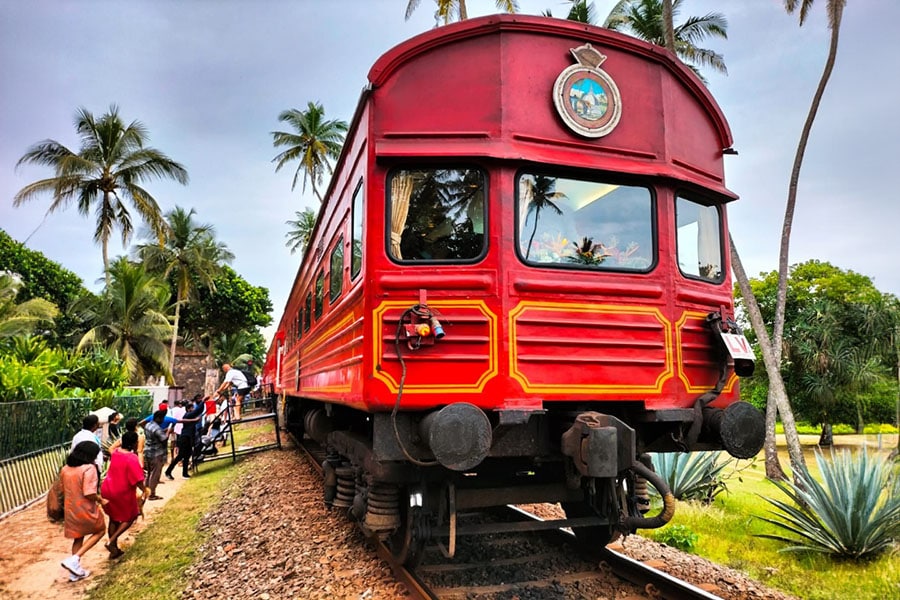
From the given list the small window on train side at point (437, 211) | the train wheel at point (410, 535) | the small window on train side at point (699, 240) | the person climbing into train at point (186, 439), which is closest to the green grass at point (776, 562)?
the small window on train side at point (699, 240)

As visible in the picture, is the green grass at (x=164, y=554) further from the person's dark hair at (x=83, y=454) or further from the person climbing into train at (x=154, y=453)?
the person's dark hair at (x=83, y=454)

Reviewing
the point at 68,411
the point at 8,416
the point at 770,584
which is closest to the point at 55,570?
the point at 8,416

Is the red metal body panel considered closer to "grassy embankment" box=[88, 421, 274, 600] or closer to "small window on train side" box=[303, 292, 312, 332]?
"grassy embankment" box=[88, 421, 274, 600]

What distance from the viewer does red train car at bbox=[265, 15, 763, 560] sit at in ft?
12.8

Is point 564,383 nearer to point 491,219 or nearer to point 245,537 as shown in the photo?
point 491,219

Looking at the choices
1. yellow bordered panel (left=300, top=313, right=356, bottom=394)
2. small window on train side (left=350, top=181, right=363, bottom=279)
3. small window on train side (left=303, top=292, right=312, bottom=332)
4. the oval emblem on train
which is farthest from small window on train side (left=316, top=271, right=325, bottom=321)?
the oval emblem on train

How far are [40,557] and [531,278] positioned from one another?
6.54 meters

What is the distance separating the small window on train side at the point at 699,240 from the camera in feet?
15.2

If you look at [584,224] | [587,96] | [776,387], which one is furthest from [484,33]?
[776,387]

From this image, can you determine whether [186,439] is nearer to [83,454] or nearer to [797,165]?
[83,454]

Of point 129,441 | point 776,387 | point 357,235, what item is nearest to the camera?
point 357,235

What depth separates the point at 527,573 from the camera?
15.8 ft

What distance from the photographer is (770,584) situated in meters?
5.21

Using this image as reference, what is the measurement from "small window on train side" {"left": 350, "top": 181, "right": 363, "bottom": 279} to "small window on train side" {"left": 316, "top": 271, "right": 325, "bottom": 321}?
211 centimetres
